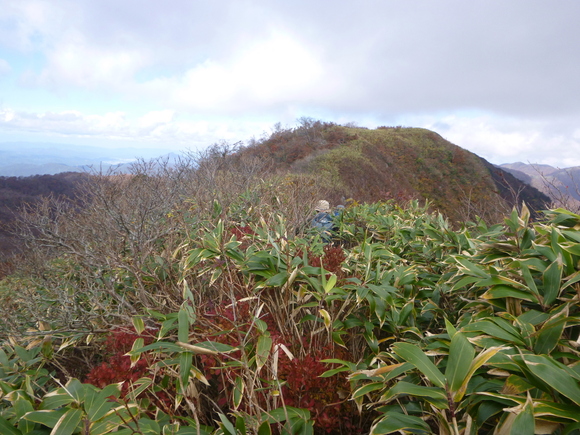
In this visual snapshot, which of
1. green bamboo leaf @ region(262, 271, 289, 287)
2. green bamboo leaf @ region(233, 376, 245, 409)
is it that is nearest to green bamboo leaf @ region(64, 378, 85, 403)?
green bamboo leaf @ region(233, 376, 245, 409)

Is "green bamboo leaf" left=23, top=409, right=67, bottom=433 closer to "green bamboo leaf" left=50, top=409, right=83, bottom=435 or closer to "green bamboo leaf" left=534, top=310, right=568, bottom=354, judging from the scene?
"green bamboo leaf" left=50, top=409, right=83, bottom=435

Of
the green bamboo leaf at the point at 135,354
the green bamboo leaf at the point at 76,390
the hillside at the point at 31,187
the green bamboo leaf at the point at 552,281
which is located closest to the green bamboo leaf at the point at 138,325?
the green bamboo leaf at the point at 135,354

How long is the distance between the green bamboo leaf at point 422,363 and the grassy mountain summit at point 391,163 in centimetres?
1127

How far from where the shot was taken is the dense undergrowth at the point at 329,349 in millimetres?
1047

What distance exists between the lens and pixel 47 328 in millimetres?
2342

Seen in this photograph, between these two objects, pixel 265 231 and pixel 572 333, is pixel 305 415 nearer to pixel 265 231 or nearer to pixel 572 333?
pixel 572 333

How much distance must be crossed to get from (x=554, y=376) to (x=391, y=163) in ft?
74.2

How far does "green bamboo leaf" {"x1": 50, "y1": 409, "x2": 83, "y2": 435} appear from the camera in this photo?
1.09 meters

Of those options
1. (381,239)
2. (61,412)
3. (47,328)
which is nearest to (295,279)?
(61,412)

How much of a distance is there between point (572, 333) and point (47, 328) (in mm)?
3102

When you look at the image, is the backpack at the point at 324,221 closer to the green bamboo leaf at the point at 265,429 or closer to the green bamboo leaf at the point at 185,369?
the green bamboo leaf at the point at 185,369

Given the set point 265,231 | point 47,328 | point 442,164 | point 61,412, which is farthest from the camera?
point 442,164

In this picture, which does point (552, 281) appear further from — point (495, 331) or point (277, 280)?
point (277, 280)

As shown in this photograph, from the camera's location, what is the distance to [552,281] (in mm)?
1287
